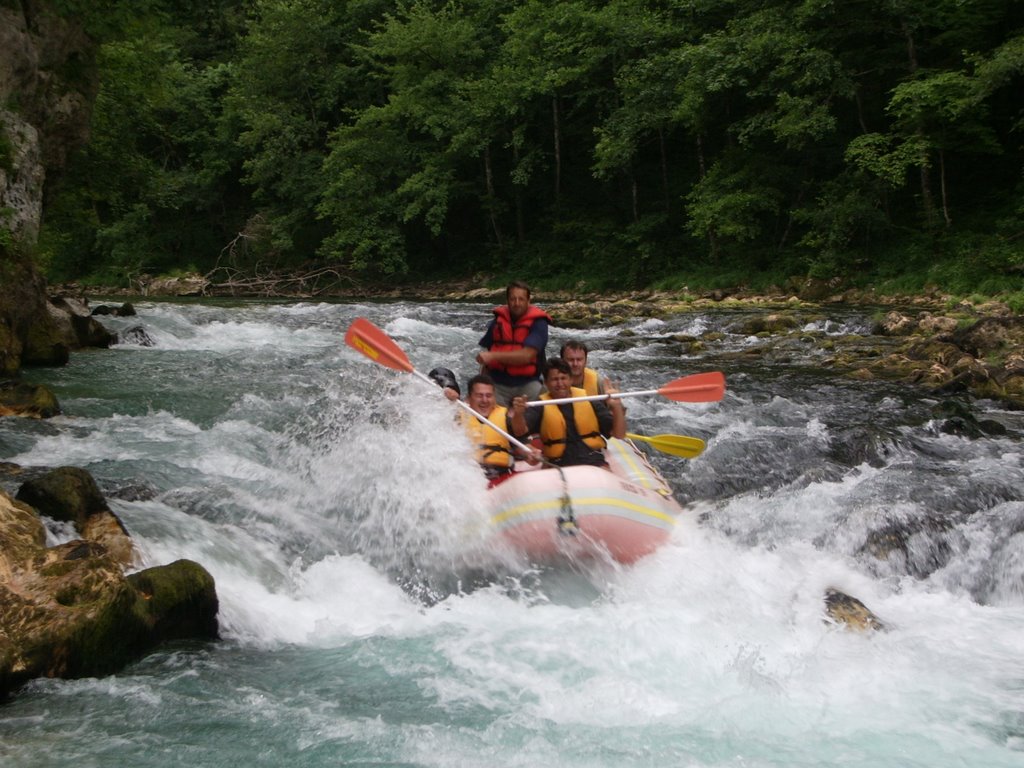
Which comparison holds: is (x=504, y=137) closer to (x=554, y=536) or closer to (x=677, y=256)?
(x=677, y=256)

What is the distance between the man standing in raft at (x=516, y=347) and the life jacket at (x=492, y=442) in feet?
2.09

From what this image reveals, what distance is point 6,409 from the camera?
21.8 ft

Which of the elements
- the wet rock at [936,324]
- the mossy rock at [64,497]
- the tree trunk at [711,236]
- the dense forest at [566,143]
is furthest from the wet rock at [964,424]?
the tree trunk at [711,236]

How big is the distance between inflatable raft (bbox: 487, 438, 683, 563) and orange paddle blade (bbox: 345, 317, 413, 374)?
1627 millimetres

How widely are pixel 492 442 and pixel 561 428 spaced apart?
46cm

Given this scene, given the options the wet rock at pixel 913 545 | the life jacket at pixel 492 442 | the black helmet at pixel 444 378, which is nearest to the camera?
the wet rock at pixel 913 545

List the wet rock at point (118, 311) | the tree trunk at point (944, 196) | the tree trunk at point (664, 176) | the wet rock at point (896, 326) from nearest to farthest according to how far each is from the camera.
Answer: the wet rock at point (896, 326)
the wet rock at point (118, 311)
the tree trunk at point (944, 196)
the tree trunk at point (664, 176)

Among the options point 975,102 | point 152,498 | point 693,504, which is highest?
point 975,102

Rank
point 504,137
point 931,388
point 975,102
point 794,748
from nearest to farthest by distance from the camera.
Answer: point 794,748 < point 931,388 < point 975,102 < point 504,137

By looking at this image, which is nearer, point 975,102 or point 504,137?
point 975,102

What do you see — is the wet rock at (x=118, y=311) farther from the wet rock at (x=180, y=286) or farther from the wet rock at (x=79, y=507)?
the wet rock at (x=79, y=507)

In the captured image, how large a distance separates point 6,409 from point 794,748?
6346 millimetres

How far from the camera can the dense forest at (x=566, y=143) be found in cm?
1521

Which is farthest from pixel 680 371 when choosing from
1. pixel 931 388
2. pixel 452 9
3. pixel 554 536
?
pixel 452 9
